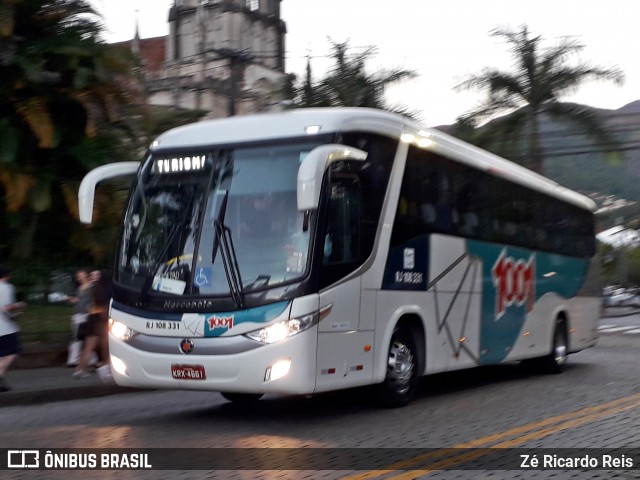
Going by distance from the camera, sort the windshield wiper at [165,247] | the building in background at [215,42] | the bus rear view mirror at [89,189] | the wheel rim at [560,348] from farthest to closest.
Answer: the building in background at [215,42] → the wheel rim at [560,348] → the bus rear view mirror at [89,189] → the windshield wiper at [165,247]

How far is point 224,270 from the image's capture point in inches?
412

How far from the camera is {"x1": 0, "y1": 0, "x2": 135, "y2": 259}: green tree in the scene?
743 inches

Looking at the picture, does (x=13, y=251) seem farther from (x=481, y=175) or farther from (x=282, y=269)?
(x=282, y=269)

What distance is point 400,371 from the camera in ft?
40.0

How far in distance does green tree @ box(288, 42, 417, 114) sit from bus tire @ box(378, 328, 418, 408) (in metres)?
25.1

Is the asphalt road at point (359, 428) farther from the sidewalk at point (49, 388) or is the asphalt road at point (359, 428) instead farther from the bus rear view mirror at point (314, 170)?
the bus rear view mirror at point (314, 170)

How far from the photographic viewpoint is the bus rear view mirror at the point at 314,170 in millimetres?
9523

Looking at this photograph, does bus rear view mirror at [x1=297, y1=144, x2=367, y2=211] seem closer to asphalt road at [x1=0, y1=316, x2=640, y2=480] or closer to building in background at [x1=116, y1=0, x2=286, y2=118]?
asphalt road at [x1=0, y1=316, x2=640, y2=480]

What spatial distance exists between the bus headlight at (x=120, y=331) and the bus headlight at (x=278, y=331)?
4.81 ft

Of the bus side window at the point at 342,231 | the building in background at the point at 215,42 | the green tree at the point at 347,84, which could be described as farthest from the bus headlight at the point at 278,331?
the building in background at the point at 215,42

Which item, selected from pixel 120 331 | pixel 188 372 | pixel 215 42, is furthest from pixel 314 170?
pixel 215 42

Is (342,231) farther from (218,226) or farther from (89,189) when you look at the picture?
(89,189)

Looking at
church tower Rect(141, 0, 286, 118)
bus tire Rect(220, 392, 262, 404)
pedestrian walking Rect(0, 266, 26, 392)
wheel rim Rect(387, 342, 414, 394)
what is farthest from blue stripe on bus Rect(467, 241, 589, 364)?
church tower Rect(141, 0, 286, 118)

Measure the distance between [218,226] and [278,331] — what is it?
128cm
